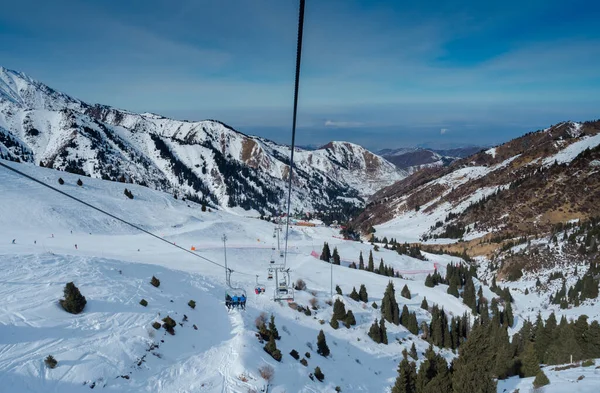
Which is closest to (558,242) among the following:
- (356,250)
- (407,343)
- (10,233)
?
(356,250)

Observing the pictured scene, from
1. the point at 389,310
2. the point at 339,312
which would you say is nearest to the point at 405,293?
the point at 389,310

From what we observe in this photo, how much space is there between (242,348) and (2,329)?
15.8 metres

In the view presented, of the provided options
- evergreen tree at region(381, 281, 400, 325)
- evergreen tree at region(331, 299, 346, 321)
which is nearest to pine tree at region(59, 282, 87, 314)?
evergreen tree at region(331, 299, 346, 321)

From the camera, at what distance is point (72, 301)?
25688 mm

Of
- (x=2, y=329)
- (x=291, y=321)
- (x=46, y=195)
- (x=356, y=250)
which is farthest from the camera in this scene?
(x=356, y=250)

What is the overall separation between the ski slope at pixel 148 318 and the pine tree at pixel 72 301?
644 millimetres

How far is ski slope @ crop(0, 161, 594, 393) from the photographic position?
20.9 meters

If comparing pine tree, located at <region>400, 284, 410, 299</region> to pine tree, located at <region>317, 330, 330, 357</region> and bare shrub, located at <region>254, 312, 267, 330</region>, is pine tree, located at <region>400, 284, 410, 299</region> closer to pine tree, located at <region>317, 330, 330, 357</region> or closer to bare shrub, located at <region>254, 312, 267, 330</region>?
pine tree, located at <region>317, 330, 330, 357</region>

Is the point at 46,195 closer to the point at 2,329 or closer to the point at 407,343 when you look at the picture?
the point at 2,329

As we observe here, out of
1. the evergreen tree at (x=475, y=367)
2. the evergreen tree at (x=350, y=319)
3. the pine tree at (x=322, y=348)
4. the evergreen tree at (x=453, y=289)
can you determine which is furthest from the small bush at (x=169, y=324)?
the evergreen tree at (x=453, y=289)

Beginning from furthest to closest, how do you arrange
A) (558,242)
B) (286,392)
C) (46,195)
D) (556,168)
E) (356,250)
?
(556,168) → (558,242) → (356,250) → (46,195) → (286,392)

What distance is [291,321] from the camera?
42375mm

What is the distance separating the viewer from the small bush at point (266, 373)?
82.4 ft

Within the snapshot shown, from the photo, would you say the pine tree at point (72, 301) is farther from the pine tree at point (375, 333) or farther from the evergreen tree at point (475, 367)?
the pine tree at point (375, 333)
